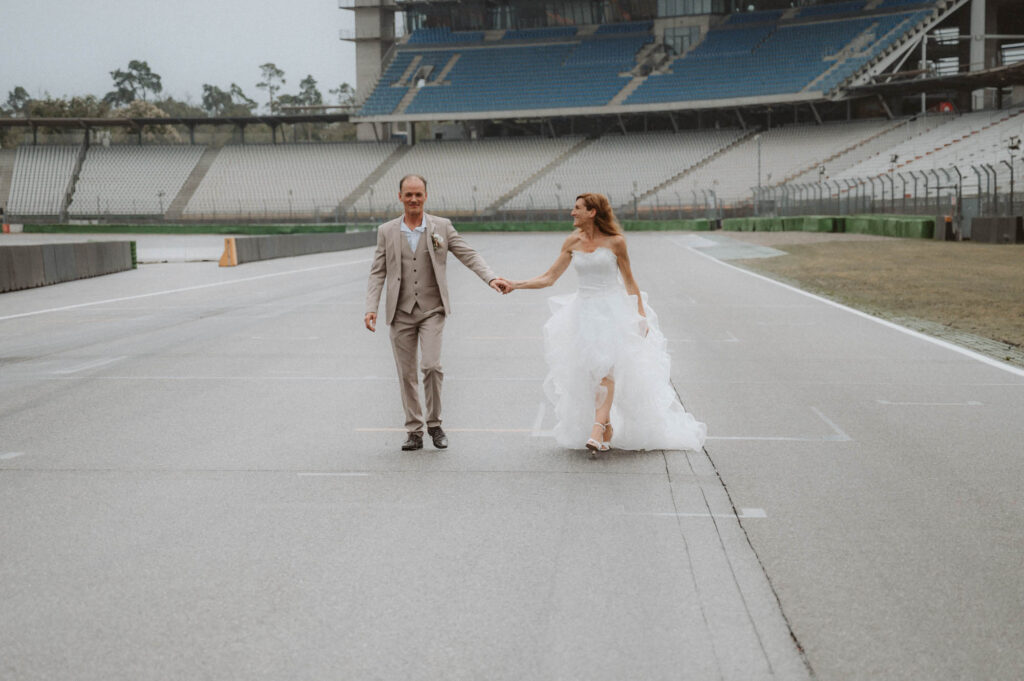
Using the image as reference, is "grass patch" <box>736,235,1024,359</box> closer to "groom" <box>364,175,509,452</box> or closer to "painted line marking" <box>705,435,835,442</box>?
"painted line marking" <box>705,435,835,442</box>

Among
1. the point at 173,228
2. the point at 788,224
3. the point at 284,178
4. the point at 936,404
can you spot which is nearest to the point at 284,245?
the point at 788,224

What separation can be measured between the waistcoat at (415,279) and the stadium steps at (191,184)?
251 ft

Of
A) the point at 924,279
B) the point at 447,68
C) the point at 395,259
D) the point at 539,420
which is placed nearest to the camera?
the point at 395,259

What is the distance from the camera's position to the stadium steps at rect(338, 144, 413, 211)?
77.6 m

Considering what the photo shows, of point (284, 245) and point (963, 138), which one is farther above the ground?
point (963, 138)

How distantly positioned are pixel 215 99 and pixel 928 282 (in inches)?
7424

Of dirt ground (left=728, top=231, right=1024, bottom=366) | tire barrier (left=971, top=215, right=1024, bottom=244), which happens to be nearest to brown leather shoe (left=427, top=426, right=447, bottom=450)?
dirt ground (left=728, top=231, right=1024, bottom=366)

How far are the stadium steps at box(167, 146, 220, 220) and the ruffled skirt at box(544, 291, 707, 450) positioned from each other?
3026 inches

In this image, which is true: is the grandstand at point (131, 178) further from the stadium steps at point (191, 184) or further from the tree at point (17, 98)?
the tree at point (17, 98)

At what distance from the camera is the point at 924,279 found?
74.4 ft

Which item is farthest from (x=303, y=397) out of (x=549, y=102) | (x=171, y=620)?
(x=549, y=102)

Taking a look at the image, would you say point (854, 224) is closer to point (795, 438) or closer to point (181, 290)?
point (181, 290)

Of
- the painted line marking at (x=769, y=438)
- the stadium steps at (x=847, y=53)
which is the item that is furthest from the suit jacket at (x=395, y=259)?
the stadium steps at (x=847, y=53)

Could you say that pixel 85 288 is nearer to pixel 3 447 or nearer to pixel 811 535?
pixel 3 447
